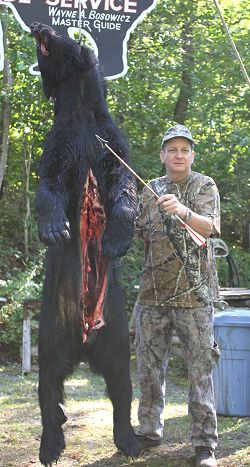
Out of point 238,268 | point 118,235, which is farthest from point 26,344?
point 118,235

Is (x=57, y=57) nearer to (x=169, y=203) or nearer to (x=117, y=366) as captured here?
(x=169, y=203)

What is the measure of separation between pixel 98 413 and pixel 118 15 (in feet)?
9.47

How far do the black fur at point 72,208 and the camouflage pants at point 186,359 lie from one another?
26.2 inches

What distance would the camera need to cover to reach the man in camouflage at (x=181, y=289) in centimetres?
396

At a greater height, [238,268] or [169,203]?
[238,268]

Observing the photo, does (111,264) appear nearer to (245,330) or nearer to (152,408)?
(152,408)

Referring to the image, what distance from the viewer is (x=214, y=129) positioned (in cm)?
1005

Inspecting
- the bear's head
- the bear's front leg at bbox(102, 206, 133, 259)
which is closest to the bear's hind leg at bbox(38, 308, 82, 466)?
the bear's front leg at bbox(102, 206, 133, 259)

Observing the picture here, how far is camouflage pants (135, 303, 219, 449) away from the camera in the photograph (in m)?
3.96

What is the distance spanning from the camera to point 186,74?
31.7 feet

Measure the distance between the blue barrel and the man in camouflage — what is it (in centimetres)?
145

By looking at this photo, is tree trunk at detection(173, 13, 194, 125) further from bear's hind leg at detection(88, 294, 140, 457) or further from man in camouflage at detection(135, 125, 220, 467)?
bear's hind leg at detection(88, 294, 140, 457)

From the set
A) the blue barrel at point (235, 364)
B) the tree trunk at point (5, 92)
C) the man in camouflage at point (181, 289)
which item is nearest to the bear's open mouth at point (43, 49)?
the man in camouflage at point (181, 289)

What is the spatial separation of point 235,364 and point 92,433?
1259mm
